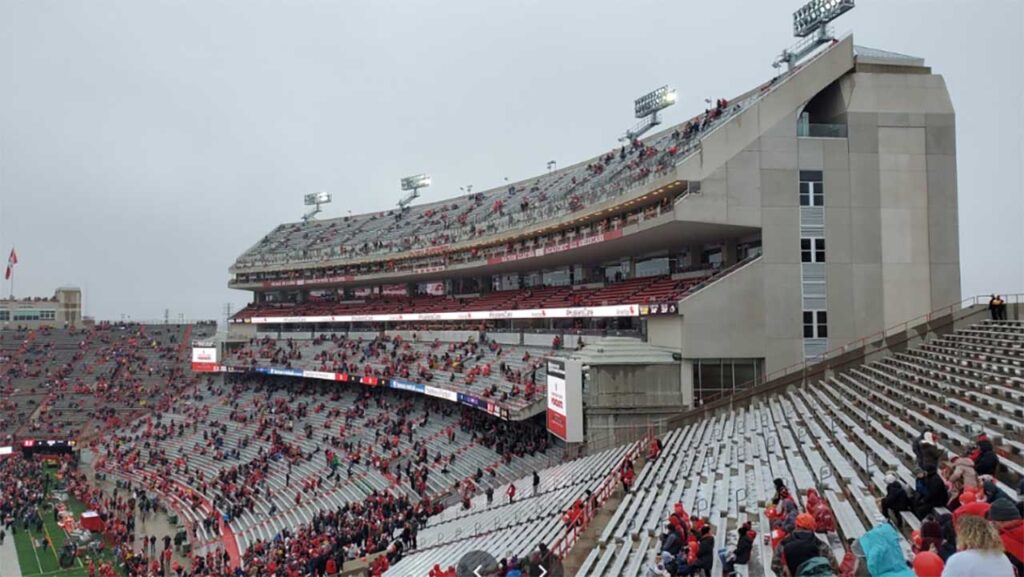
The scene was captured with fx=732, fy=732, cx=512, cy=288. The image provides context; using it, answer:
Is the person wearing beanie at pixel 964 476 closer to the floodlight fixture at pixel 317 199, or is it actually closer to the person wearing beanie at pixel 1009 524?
the person wearing beanie at pixel 1009 524

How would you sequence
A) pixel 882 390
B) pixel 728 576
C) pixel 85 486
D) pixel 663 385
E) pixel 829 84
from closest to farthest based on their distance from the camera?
pixel 728 576 < pixel 882 390 < pixel 663 385 < pixel 829 84 < pixel 85 486

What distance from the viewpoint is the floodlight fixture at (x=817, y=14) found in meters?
30.5

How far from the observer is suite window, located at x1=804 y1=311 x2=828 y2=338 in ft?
85.6

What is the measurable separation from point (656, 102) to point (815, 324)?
2270 cm

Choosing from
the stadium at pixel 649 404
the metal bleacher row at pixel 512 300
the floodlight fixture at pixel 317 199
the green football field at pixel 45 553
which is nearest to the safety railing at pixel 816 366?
the stadium at pixel 649 404

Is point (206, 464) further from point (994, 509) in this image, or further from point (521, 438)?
point (994, 509)

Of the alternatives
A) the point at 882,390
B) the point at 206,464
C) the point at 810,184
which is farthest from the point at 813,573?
the point at 206,464

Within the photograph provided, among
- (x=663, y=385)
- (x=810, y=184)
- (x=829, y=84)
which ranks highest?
(x=829, y=84)

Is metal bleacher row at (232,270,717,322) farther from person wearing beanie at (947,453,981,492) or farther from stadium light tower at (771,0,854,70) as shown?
person wearing beanie at (947,453,981,492)

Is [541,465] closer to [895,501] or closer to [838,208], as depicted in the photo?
[838,208]

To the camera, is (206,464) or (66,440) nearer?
(206,464)

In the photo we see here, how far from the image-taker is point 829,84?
26.8 m

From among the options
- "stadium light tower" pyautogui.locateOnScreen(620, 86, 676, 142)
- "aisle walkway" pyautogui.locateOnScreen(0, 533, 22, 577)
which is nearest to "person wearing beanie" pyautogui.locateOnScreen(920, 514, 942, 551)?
"aisle walkway" pyautogui.locateOnScreen(0, 533, 22, 577)

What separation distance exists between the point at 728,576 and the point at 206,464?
116 ft
